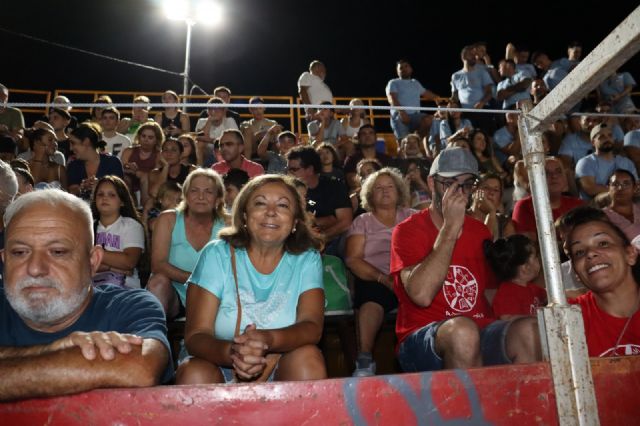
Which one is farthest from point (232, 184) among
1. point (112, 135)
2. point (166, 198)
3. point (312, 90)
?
point (312, 90)

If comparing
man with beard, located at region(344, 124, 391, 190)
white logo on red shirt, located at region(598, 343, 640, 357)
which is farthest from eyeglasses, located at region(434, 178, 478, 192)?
man with beard, located at region(344, 124, 391, 190)

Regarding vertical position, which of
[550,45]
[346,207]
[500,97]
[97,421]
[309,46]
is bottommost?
[97,421]

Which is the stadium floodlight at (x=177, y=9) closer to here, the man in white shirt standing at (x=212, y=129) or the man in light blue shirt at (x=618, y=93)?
the man in white shirt standing at (x=212, y=129)

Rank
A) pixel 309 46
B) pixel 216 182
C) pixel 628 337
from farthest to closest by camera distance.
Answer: pixel 309 46 → pixel 216 182 → pixel 628 337

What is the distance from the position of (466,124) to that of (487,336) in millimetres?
6151

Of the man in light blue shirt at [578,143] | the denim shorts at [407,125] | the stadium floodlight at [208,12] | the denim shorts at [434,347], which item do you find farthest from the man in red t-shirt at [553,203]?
the stadium floodlight at [208,12]

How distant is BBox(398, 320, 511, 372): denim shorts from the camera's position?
2.46 meters

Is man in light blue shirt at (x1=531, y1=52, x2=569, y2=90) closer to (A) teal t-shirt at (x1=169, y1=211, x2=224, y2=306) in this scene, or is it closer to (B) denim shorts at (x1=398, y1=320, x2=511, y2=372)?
(A) teal t-shirt at (x1=169, y1=211, x2=224, y2=306)

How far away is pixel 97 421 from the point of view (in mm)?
1364

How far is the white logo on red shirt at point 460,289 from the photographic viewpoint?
9.38 ft

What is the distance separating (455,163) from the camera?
9.64ft


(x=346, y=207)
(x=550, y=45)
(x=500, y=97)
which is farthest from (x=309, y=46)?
(x=346, y=207)

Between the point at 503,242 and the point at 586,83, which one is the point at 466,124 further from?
the point at 586,83

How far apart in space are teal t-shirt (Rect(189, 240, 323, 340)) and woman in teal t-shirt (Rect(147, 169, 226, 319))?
50.3 inches
